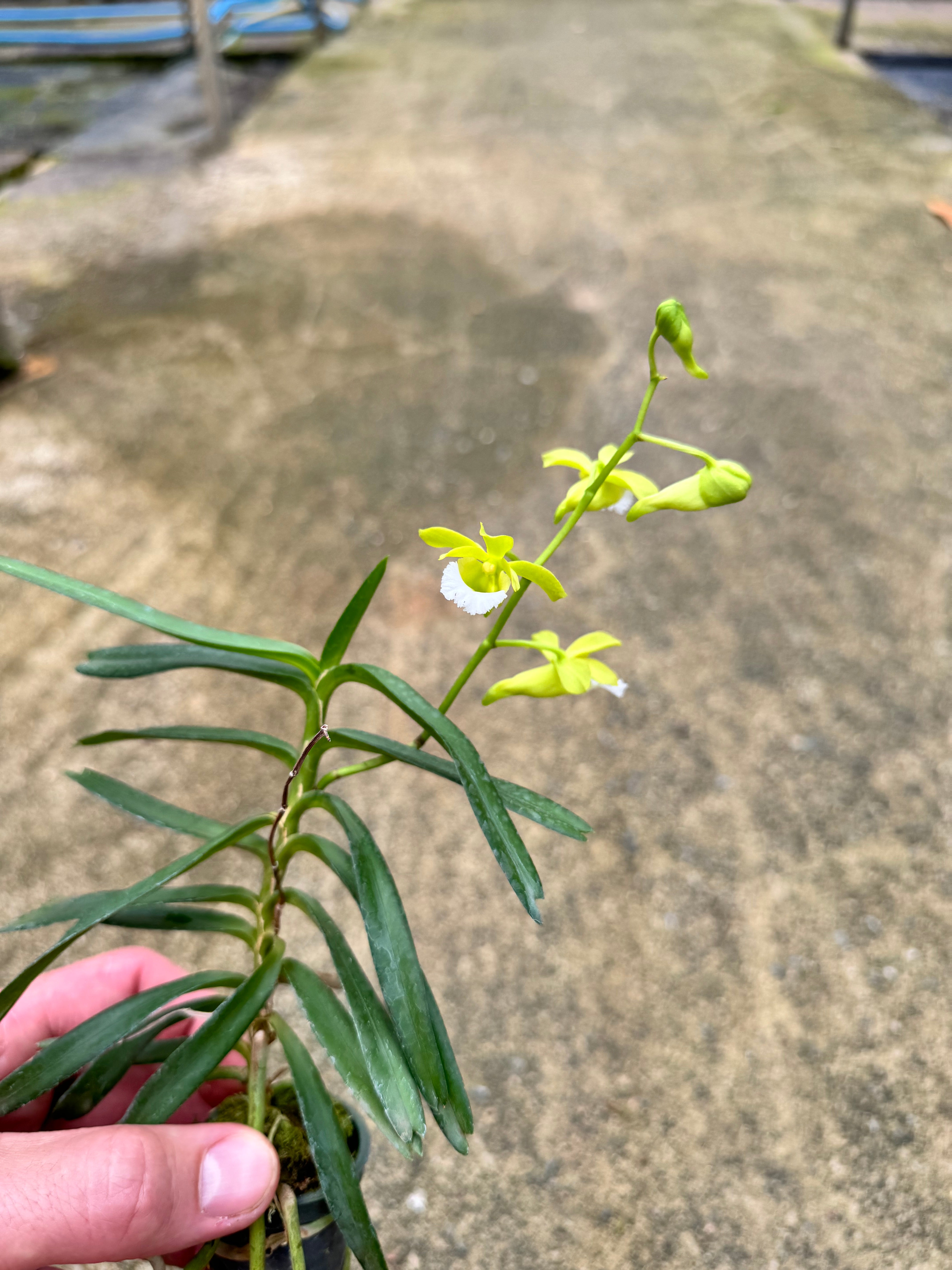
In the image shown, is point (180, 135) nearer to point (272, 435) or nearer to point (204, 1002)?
point (272, 435)

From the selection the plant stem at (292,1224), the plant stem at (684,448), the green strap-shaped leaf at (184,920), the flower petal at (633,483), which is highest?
the plant stem at (684,448)

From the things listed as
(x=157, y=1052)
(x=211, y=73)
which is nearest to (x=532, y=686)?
(x=157, y=1052)

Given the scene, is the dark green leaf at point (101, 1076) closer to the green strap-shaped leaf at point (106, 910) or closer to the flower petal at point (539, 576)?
the green strap-shaped leaf at point (106, 910)

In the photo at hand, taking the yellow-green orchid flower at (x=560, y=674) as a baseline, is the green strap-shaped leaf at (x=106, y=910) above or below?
below

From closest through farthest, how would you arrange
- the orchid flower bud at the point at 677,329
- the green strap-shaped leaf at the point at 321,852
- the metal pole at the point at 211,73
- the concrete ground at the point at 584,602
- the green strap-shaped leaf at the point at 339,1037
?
the orchid flower bud at the point at 677,329
the green strap-shaped leaf at the point at 339,1037
the green strap-shaped leaf at the point at 321,852
the concrete ground at the point at 584,602
the metal pole at the point at 211,73

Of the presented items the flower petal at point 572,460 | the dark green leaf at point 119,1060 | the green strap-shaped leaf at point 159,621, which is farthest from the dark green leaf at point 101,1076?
the flower petal at point 572,460

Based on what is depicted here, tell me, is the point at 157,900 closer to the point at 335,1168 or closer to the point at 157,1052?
the point at 157,1052

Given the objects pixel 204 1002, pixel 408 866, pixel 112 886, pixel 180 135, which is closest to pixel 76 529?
pixel 112 886
